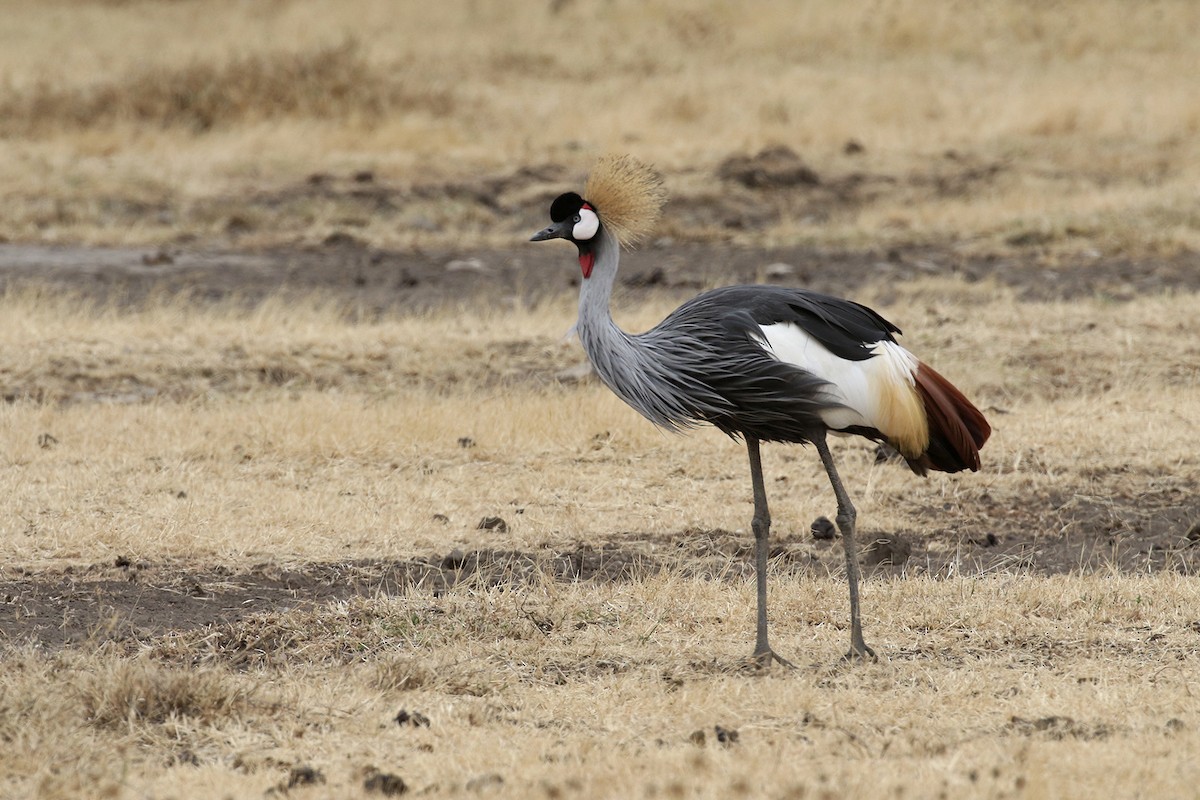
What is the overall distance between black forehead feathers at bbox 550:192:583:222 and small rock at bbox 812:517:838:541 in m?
2.21

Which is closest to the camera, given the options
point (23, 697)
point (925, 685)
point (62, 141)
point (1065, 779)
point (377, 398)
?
point (1065, 779)

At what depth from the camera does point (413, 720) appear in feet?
14.6

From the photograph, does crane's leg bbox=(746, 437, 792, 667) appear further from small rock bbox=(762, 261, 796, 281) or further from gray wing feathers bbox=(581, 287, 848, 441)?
small rock bbox=(762, 261, 796, 281)

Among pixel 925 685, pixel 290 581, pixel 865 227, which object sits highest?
pixel 865 227

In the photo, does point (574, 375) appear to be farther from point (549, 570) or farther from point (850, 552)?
point (850, 552)

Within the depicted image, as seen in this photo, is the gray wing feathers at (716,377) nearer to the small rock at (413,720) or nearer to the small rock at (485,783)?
the small rock at (413,720)

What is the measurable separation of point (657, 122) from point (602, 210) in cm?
1352

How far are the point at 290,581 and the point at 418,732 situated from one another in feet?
6.19

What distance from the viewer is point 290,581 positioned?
611cm

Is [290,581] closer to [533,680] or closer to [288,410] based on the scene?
[533,680]

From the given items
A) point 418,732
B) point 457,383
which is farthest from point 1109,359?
point 418,732

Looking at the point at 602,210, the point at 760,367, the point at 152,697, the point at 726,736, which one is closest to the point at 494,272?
the point at 602,210

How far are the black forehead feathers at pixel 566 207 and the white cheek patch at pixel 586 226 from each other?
1.1 inches

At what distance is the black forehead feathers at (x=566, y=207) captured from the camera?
517cm
